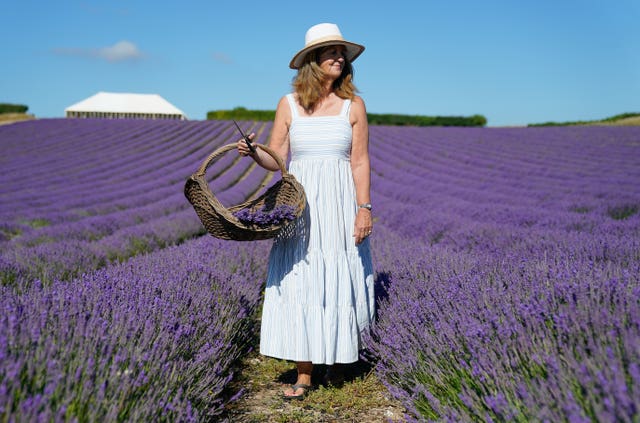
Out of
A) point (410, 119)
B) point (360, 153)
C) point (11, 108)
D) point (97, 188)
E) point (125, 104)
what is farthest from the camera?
point (125, 104)

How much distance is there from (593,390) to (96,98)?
144 ft

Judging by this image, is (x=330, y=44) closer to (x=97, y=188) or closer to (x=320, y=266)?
(x=320, y=266)

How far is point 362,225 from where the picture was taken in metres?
2.46

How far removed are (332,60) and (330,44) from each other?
0.09m

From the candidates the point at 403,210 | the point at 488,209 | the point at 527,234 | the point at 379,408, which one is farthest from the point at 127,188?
the point at 379,408

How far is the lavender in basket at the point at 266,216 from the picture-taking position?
223cm

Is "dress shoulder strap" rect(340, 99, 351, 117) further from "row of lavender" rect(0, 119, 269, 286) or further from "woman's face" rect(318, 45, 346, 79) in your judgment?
"row of lavender" rect(0, 119, 269, 286)

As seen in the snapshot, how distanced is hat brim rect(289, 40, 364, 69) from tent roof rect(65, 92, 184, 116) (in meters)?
39.0

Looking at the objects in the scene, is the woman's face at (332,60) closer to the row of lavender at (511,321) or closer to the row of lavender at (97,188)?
the row of lavender at (511,321)

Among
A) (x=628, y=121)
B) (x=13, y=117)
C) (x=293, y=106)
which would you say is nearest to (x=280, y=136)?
(x=293, y=106)

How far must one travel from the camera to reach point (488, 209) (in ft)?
22.9

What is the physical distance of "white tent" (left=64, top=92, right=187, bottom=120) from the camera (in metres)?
37.3

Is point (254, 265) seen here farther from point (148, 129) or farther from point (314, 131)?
point (148, 129)

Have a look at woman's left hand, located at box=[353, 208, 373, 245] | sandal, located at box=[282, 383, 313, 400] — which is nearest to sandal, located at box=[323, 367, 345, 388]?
sandal, located at box=[282, 383, 313, 400]
